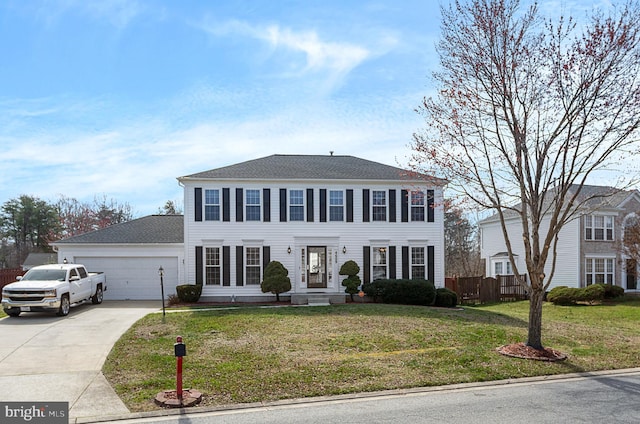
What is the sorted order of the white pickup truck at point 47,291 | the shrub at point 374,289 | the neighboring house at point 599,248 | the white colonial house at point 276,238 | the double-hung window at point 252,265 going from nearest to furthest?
the white pickup truck at point 47,291
the shrub at point 374,289
the white colonial house at point 276,238
the double-hung window at point 252,265
the neighboring house at point 599,248

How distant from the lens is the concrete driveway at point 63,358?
895cm

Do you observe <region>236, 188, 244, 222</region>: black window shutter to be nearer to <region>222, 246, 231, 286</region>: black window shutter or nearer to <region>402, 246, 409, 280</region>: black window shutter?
<region>222, 246, 231, 286</region>: black window shutter

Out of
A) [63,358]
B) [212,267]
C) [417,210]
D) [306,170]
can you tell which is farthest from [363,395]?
[306,170]

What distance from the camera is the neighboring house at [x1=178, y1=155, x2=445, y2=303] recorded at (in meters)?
24.5

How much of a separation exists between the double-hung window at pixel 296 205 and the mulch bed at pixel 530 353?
44.5 ft

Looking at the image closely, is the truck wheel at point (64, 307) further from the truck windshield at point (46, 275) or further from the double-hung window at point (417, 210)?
the double-hung window at point (417, 210)

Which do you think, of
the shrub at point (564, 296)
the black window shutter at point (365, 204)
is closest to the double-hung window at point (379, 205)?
the black window shutter at point (365, 204)

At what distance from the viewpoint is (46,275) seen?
19344 mm

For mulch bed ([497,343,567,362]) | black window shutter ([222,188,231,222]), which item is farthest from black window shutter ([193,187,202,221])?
mulch bed ([497,343,567,362])

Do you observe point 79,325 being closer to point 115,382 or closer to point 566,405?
point 115,382

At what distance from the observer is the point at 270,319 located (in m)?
16.7

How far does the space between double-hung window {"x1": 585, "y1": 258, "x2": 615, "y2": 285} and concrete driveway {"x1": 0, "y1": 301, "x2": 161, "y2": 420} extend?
80.1 ft

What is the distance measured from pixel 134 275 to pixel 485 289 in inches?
717

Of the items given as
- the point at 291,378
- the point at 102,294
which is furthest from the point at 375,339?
the point at 102,294
